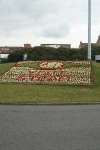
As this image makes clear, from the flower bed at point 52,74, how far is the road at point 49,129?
10627 mm

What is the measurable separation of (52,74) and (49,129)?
17.0 meters

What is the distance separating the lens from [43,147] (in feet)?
28.0

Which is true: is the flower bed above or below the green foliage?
below

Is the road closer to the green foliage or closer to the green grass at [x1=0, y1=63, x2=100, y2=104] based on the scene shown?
the green grass at [x1=0, y1=63, x2=100, y2=104]

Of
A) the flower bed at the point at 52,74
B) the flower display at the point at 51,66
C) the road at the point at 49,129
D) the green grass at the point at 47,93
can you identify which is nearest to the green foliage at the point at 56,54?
the flower display at the point at 51,66

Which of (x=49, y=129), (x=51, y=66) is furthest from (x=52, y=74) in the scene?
(x=49, y=129)

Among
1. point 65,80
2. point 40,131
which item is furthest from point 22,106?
point 65,80

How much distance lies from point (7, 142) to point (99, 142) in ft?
5.79

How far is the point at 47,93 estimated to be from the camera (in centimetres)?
2073

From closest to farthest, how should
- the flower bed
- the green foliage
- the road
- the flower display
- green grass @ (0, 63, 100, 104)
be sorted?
the road → green grass @ (0, 63, 100, 104) → the flower bed → the flower display → the green foliage

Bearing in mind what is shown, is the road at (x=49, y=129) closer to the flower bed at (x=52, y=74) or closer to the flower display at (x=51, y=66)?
the flower bed at (x=52, y=74)

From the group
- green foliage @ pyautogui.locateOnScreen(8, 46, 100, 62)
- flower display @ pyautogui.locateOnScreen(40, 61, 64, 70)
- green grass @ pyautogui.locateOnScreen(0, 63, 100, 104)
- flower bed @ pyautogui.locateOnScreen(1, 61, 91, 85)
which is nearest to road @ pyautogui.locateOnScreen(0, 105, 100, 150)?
green grass @ pyautogui.locateOnScreen(0, 63, 100, 104)

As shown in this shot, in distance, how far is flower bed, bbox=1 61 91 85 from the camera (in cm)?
2553

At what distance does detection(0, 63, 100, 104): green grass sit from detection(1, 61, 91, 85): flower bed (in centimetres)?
130
